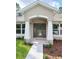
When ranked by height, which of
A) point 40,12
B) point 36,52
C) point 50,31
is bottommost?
point 36,52

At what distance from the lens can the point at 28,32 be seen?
151 centimetres

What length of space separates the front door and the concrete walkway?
0.35 feet

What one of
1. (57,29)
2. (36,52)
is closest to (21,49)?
(36,52)

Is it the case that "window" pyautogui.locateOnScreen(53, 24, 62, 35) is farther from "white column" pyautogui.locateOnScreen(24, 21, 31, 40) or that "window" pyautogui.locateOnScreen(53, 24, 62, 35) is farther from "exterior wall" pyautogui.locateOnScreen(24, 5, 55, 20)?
"white column" pyautogui.locateOnScreen(24, 21, 31, 40)

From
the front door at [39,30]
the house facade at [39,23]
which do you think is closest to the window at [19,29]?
the house facade at [39,23]

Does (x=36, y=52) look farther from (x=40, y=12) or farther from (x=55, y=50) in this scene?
(x=40, y=12)

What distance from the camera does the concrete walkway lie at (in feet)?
4.80

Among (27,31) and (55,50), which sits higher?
(27,31)

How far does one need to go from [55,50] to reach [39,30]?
0.87 feet

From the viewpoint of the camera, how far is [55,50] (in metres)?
1.48

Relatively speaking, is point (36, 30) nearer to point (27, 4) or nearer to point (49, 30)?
point (49, 30)

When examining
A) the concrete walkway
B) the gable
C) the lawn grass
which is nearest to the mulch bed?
the concrete walkway
